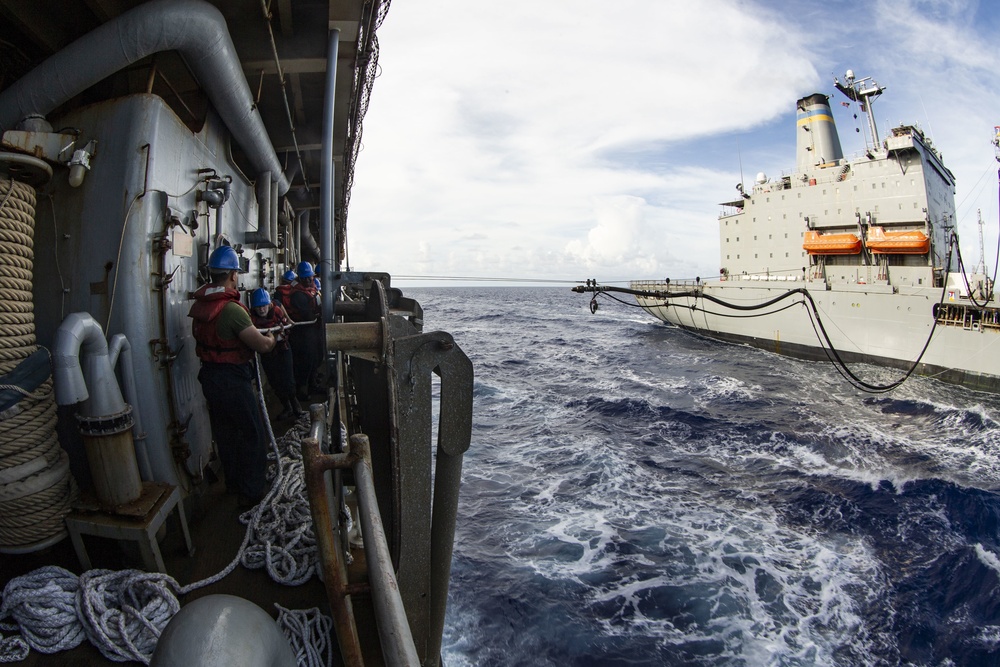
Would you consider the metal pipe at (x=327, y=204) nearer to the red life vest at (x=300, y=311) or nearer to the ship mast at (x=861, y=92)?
the red life vest at (x=300, y=311)

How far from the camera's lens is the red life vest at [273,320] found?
5156mm

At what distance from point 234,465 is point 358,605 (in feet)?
5.30

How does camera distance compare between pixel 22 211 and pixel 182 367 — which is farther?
Answer: pixel 182 367

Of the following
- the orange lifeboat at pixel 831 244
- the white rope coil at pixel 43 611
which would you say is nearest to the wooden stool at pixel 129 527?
the white rope coil at pixel 43 611

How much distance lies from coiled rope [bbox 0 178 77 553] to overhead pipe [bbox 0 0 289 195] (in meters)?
0.78

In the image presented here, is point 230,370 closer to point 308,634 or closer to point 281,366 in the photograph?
point 308,634

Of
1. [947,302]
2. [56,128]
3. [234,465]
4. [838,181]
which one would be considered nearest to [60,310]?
[56,128]

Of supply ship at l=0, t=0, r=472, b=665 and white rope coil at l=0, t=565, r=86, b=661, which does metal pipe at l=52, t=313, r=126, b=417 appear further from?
white rope coil at l=0, t=565, r=86, b=661

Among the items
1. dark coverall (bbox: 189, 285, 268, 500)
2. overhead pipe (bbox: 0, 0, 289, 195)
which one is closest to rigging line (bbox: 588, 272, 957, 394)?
dark coverall (bbox: 189, 285, 268, 500)

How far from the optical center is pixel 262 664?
1448mm

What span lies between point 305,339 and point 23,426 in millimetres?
4080

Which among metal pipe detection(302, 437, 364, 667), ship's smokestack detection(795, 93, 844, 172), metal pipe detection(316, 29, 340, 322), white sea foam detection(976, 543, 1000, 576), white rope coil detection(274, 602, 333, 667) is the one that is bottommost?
white sea foam detection(976, 543, 1000, 576)

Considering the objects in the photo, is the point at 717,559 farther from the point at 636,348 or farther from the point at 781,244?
the point at 781,244

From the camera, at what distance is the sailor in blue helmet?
336 cm
